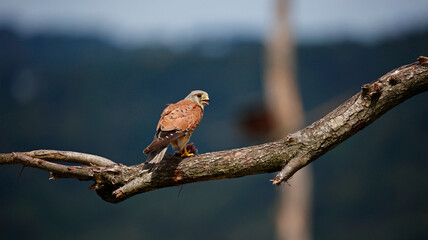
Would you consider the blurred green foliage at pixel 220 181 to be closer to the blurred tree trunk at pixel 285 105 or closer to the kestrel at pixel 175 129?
the blurred tree trunk at pixel 285 105

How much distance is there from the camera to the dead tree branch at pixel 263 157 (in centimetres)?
257

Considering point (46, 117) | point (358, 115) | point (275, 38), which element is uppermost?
point (46, 117)

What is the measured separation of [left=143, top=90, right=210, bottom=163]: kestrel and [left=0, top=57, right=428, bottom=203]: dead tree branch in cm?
12

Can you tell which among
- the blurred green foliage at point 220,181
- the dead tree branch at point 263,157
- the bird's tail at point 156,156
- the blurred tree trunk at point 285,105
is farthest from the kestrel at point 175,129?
the blurred green foliage at point 220,181

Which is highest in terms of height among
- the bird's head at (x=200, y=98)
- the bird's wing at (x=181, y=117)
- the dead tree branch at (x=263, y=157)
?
the bird's head at (x=200, y=98)

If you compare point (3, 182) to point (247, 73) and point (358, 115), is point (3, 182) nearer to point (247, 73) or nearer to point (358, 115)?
point (247, 73)

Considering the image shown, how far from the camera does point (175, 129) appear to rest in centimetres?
332

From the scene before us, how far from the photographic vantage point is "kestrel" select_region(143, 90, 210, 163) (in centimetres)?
302

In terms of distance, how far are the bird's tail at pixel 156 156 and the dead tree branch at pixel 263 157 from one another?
8 cm

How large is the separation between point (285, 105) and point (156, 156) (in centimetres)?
477

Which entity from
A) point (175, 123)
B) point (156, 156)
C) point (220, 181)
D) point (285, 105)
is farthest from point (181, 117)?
point (220, 181)

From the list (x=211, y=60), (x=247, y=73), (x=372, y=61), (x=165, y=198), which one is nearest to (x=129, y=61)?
(x=211, y=60)

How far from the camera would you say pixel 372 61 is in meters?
15.8

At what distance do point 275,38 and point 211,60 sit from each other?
11035mm
